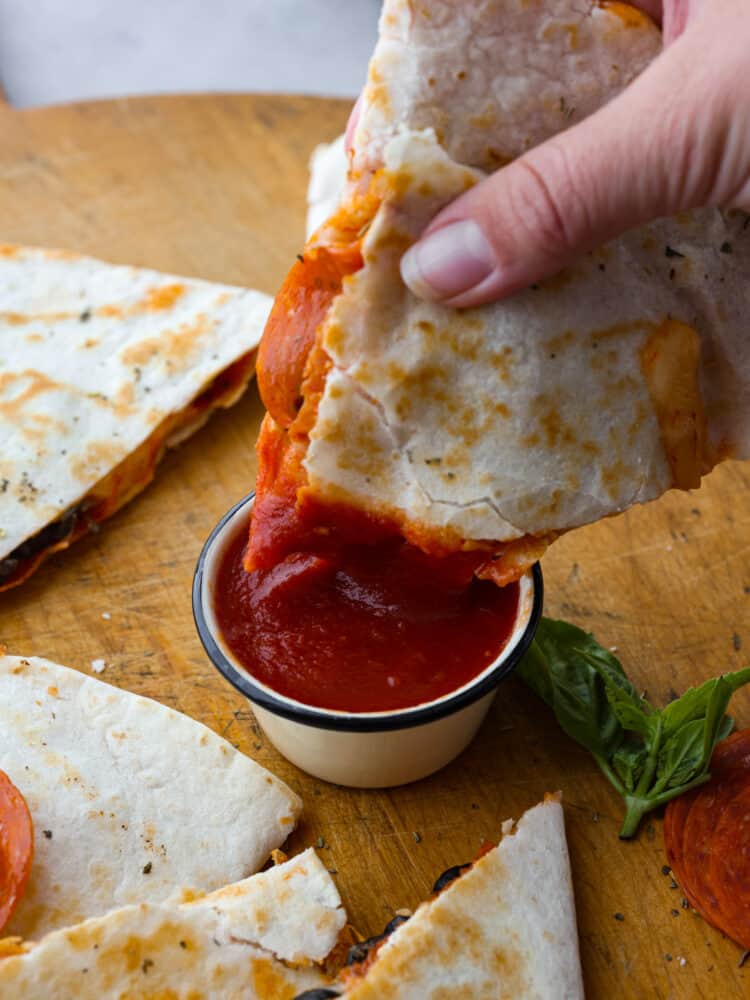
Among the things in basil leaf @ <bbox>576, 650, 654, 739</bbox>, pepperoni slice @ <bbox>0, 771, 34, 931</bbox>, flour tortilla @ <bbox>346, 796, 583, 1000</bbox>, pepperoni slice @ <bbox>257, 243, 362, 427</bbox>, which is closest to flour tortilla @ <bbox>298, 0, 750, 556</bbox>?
pepperoni slice @ <bbox>257, 243, 362, 427</bbox>

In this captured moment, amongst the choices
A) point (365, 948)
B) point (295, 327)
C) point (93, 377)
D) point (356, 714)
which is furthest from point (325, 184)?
point (365, 948)

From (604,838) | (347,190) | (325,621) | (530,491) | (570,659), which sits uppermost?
(347,190)

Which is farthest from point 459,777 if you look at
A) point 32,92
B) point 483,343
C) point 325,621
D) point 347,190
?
point 32,92

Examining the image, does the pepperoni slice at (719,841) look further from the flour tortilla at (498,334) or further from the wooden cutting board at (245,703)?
the flour tortilla at (498,334)

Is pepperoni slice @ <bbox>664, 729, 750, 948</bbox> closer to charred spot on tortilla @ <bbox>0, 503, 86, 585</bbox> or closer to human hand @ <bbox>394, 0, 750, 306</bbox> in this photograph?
human hand @ <bbox>394, 0, 750, 306</bbox>

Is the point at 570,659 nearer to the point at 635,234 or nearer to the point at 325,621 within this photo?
the point at 325,621
